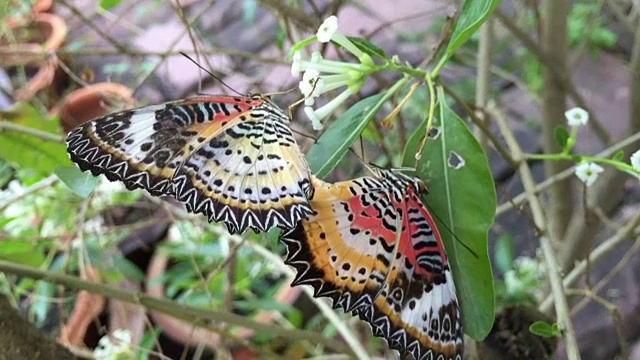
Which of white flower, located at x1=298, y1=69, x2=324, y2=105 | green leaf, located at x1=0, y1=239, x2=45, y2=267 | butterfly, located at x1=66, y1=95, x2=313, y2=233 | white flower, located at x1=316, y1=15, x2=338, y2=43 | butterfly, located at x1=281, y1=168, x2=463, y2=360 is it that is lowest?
green leaf, located at x1=0, y1=239, x2=45, y2=267

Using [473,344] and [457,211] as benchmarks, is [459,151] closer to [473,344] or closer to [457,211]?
[457,211]

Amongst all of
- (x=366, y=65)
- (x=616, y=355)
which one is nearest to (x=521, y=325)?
(x=366, y=65)

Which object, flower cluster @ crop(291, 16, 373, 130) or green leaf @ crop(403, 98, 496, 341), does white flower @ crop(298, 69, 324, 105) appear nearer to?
flower cluster @ crop(291, 16, 373, 130)

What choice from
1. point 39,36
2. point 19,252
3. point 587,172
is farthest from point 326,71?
point 39,36

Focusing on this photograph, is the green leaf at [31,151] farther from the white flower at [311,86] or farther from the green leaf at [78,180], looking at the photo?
the white flower at [311,86]

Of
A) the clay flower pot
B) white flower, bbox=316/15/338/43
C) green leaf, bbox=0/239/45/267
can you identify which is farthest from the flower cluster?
the clay flower pot

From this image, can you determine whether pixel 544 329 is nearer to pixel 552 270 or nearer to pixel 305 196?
pixel 552 270
